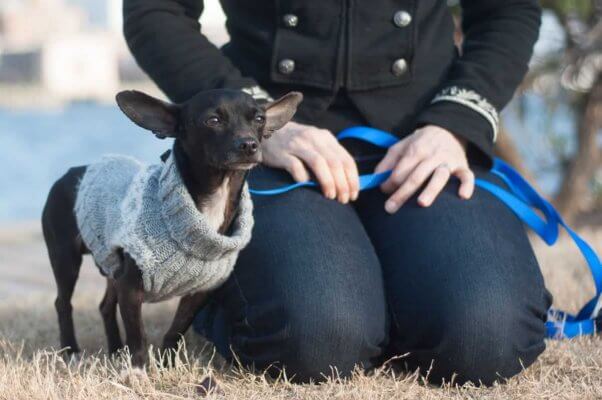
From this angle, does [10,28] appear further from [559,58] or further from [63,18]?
[559,58]

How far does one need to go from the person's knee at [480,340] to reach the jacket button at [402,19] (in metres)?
0.80

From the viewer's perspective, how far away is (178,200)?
207cm

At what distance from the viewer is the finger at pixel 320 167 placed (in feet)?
7.70

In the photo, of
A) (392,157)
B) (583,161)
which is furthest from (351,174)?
(583,161)

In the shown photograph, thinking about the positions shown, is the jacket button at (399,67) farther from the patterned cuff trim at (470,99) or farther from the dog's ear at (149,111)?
the dog's ear at (149,111)

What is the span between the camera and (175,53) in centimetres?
245

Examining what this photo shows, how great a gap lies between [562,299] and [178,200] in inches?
62.0

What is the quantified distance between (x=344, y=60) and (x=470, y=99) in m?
0.36

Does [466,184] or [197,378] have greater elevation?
[466,184]

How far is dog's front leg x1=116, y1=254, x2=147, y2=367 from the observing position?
6.96 feet

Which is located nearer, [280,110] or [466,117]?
[280,110]

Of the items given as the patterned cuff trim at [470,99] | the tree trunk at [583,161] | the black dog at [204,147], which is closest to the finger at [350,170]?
the black dog at [204,147]

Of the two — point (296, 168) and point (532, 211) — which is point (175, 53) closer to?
point (296, 168)

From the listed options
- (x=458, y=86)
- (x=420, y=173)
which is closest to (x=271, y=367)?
(x=420, y=173)
